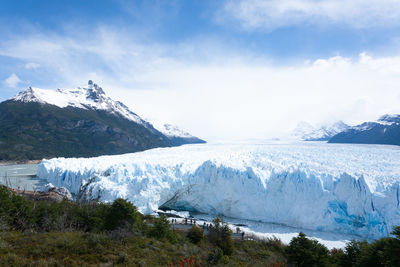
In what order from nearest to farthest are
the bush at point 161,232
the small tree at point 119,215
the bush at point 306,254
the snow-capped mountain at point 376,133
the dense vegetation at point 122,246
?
the dense vegetation at point 122,246 < the bush at point 306,254 < the small tree at point 119,215 < the bush at point 161,232 < the snow-capped mountain at point 376,133

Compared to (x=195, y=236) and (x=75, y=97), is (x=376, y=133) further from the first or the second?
(x=75, y=97)

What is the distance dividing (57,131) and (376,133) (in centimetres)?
14213

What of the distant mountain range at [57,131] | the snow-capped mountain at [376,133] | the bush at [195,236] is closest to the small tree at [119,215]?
the bush at [195,236]

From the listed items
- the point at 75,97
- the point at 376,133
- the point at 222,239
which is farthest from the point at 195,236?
the point at 75,97

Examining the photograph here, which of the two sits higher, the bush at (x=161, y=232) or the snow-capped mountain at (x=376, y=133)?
the snow-capped mountain at (x=376, y=133)

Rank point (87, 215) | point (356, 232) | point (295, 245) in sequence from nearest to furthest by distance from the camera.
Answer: point (295, 245) → point (87, 215) → point (356, 232)

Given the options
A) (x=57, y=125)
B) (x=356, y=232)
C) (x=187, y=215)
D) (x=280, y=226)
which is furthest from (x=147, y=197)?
(x=57, y=125)

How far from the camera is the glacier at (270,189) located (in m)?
19.3

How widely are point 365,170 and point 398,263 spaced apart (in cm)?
2007

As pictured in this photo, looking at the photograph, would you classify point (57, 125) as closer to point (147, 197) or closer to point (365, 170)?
point (147, 197)

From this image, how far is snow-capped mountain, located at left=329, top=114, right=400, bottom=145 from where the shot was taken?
97.1 m

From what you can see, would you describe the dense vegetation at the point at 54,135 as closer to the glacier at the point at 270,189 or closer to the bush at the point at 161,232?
the glacier at the point at 270,189

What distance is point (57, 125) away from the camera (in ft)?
337

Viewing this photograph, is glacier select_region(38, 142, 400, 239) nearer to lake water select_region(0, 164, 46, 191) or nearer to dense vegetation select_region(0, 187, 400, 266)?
dense vegetation select_region(0, 187, 400, 266)
